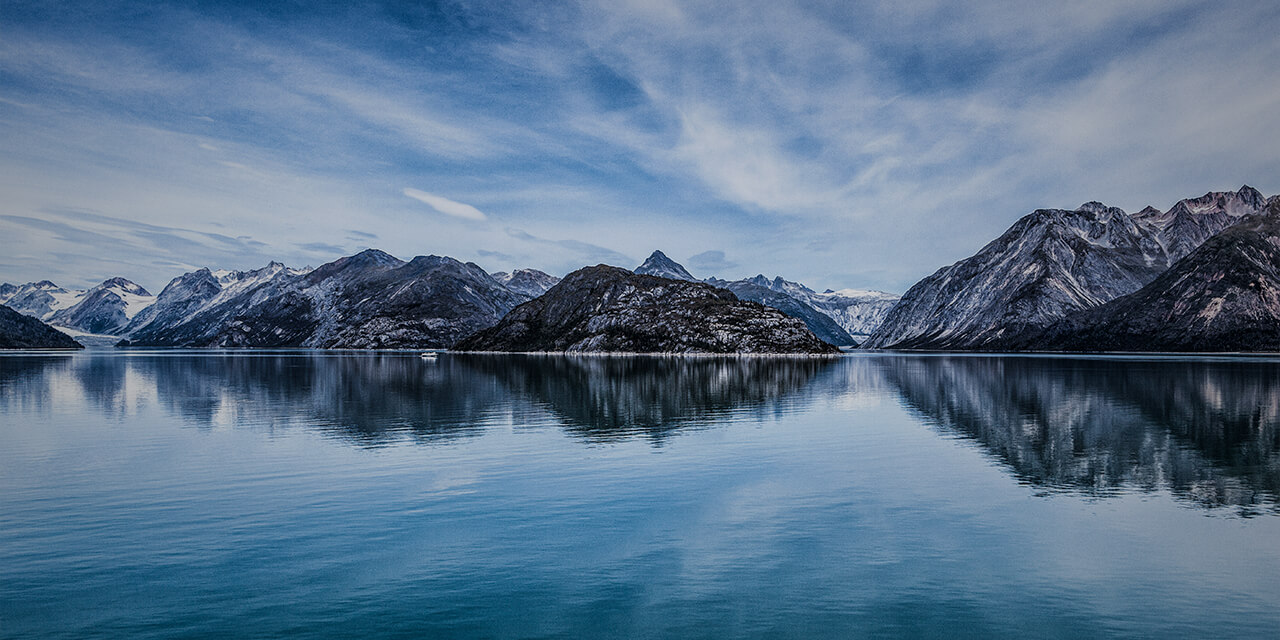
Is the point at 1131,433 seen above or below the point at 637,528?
above

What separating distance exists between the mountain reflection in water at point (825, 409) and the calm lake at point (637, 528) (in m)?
0.83

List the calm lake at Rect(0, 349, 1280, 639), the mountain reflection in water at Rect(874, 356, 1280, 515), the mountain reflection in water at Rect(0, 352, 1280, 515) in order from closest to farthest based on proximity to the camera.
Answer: the calm lake at Rect(0, 349, 1280, 639), the mountain reflection in water at Rect(874, 356, 1280, 515), the mountain reflection in water at Rect(0, 352, 1280, 515)

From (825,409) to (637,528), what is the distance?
67752 millimetres

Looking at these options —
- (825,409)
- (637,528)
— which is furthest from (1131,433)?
(637,528)

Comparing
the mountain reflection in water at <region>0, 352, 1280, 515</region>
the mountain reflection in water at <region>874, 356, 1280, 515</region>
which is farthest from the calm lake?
the mountain reflection in water at <region>0, 352, 1280, 515</region>

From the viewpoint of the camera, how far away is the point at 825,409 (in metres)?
98.8

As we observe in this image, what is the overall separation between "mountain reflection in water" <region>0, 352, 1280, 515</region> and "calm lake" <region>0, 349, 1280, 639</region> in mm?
827

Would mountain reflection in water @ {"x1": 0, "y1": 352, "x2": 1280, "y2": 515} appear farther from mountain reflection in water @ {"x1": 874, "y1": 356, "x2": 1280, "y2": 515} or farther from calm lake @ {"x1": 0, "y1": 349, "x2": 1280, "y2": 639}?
calm lake @ {"x1": 0, "y1": 349, "x2": 1280, "y2": 639}

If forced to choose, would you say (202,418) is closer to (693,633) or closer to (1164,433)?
(693,633)

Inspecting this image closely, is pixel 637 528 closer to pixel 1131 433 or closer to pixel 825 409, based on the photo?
pixel 1131 433

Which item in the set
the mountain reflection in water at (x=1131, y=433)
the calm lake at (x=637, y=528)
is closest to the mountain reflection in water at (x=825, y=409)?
the mountain reflection in water at (x=1131, y=433)

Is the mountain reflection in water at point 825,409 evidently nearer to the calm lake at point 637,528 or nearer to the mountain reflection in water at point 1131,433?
the mountain reflection in water at point 1131,433

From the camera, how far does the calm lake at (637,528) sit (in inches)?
969

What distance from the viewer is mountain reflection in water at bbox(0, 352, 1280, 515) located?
176ft
